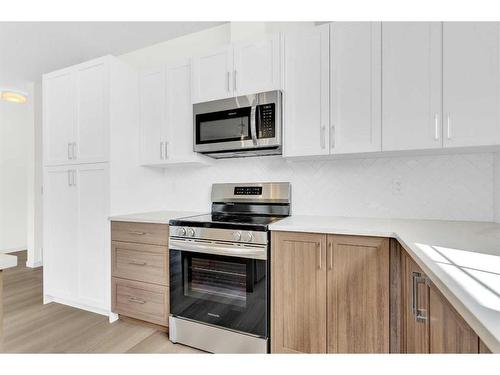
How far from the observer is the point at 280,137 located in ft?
6.58

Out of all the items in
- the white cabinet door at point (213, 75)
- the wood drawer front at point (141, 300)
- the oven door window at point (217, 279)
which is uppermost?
the white cabinet door at point (213, 75)

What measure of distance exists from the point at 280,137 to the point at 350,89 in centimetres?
56

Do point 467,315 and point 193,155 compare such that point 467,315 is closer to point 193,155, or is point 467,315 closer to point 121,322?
point 193,155

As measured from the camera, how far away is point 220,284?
191 cm

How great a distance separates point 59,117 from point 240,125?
6.08 ft

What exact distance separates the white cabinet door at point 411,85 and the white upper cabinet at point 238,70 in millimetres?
739

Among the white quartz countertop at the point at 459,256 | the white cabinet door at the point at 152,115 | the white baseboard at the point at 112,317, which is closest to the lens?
the white quartz countertop at the point at 459,256

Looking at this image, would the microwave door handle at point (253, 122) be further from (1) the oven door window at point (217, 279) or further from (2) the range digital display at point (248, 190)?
(1) the oven door window at point (217, 279)

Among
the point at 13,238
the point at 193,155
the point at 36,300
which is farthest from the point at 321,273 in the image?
the point at 13,238

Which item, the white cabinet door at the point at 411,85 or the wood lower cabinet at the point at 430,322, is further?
the white cabinet door at the point at 411,85

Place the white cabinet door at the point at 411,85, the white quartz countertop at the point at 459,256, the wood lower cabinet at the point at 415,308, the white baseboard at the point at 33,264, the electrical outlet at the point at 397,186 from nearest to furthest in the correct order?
the white quartz countertop at the point at 459,256 → the wood lower cabinet at the point at 415,308 → the white cabinet door at the point at 411,85 → the electrical outlet at the point at 397,186 → the white baseboard at the point at 33,264

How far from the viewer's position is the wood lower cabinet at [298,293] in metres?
1.63

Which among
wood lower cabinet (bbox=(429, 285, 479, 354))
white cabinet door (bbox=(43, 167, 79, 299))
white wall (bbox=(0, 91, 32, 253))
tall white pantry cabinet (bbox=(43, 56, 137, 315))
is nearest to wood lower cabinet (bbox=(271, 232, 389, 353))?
wood lower cabinet (bbox=(429, 285, 479, 354))

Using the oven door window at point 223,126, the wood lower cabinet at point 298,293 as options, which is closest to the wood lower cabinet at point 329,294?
the wood lower cabinet at point 298,293
